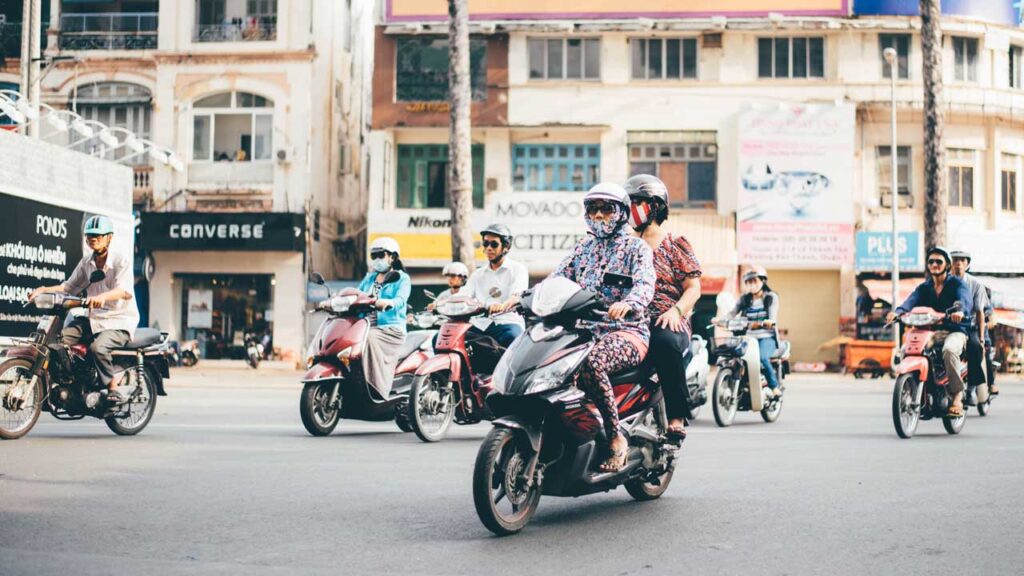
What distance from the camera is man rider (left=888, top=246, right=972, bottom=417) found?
11555mm

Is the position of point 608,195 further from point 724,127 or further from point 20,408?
point 724,127

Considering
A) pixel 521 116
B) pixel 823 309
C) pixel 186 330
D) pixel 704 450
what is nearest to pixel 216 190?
pixel 186 330

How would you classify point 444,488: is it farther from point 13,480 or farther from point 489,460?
point 13,480

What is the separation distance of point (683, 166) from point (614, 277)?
27699 mm

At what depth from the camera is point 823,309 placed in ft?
111

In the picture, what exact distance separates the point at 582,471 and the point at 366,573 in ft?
4.66

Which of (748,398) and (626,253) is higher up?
(626,253)

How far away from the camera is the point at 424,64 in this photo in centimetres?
3388

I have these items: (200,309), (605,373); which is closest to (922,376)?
(605,373)

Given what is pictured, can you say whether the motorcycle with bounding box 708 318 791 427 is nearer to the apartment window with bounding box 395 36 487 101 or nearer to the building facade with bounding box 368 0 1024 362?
the building facade with bounding box 368 0 1024 362

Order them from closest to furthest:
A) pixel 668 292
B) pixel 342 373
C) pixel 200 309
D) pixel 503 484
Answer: pixel 503 484 → pixel 668 292 → pixel 342 373 → pixel 200 309

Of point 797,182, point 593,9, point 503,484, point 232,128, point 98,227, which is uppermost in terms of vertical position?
point 593,9

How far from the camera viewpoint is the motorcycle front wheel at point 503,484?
563 cm

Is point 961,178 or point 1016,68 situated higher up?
point 1016,68
